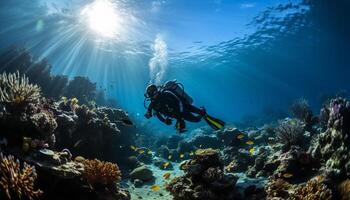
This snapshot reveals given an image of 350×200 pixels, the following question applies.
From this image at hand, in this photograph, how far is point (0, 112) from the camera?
19.5 ft

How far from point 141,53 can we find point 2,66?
66.8 ft

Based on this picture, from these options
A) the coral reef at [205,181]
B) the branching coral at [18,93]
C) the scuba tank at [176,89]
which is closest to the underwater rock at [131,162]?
the coral reef at [205,181]

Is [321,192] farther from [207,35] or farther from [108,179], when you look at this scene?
[207,35]

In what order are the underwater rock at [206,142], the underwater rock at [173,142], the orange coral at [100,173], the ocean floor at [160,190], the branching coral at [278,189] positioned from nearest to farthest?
the orange coral at [100,173] < the branching coral at [278,189] < the ocean floor at [160,190] < the underwater rock at [206,142] < the underwater rock at [173,142]

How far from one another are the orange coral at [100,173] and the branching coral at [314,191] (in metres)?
4.01

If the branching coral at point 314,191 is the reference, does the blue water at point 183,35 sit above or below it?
above

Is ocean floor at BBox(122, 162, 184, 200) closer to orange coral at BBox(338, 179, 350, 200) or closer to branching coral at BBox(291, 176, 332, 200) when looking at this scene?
branching coral at BBox(291, 176, 332, 200)

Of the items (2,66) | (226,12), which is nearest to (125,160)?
(2,66)

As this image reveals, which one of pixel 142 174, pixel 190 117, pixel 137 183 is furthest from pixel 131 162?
pixel 190 117

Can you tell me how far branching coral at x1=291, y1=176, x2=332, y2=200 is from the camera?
570cm

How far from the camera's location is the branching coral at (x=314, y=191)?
570 cm

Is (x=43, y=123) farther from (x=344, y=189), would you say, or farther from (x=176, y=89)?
(x=344, y=189)

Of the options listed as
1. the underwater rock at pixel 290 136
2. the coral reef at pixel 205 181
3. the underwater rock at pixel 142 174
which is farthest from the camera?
the underwater rock at pixel 142 174

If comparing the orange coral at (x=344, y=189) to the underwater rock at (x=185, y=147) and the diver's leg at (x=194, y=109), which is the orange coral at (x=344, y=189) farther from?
the underwater rock at (x=185, y=147)
